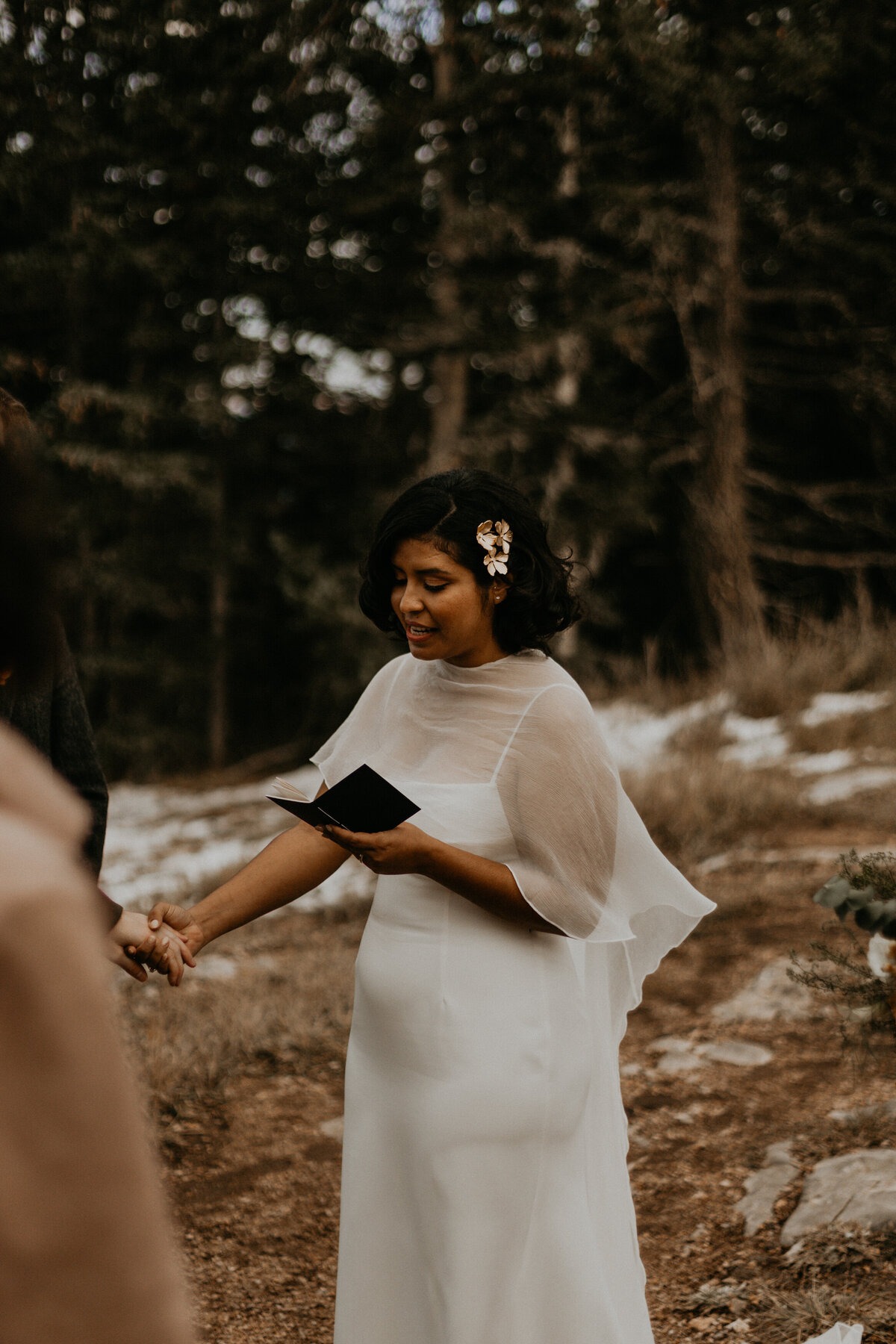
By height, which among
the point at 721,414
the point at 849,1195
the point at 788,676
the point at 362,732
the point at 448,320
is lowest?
the point at 849,1195

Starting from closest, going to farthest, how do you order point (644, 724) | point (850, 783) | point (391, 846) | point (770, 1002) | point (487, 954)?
point (391, 846)
point (487, 954)
point (770, 1002)
point (850, 783)
point (644, 724)

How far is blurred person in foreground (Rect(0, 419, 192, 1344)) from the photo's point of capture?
2.54 feet

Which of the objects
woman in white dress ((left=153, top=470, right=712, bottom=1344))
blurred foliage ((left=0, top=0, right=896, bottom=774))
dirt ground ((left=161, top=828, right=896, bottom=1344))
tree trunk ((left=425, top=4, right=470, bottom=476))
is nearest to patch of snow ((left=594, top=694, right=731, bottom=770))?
blurred foliage ((left=0, top=0, right=896, bottom=774))

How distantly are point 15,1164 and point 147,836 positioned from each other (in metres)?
9.37

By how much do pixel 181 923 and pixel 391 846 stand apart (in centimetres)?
68

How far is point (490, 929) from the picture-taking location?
2146mm

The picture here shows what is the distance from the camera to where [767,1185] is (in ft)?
11.2

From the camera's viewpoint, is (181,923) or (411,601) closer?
(411,601)

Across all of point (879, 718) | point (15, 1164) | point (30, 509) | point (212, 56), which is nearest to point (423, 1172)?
point (15, 1164)

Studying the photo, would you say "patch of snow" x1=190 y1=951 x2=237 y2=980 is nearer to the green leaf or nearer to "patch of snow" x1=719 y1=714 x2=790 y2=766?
the green leaf

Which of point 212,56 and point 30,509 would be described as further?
point 212,56

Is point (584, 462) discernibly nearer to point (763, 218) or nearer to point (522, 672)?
point (763, 218)

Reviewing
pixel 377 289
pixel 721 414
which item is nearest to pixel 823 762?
pixel 721 414

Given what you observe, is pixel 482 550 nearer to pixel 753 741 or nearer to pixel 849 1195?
pixel 849 1195
